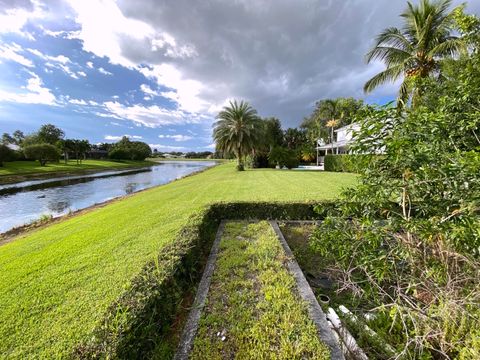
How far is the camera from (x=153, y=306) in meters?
2.48

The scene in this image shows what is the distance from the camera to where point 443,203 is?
8.05 feet

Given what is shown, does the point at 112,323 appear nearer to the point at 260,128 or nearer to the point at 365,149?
the point at 365,149

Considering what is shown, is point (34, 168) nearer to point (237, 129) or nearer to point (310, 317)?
point (237, 129)

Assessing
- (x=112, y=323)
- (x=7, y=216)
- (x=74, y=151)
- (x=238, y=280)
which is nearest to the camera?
(x=112, y=323)

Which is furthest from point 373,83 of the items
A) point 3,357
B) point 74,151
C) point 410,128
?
point 74,151

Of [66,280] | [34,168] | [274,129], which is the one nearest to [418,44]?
[66,280]

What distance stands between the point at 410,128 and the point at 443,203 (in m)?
1.00

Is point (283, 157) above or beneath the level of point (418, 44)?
beneath

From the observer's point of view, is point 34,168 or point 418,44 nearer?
point 418,44

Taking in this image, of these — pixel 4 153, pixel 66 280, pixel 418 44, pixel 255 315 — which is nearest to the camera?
pixel 255 315

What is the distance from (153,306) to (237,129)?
77.5 feet

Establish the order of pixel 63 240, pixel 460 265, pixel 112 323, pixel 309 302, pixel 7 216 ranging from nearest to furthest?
1. pixel 112 323
2. pixel 460 265
3. pixel 309 302
4. pixel 63 240
5. pixel 7 216

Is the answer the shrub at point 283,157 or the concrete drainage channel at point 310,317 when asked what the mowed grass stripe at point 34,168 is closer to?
the shrub at point 283,157

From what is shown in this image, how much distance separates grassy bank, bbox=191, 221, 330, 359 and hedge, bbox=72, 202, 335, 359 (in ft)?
1.56
